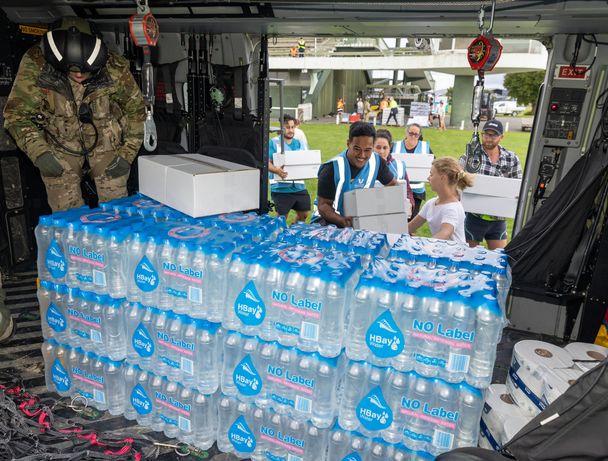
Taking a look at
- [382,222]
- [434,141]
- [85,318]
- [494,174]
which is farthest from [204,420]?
[434,141]

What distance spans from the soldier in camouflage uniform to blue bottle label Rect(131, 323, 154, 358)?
2.49 meters

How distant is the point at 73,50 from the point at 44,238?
6.50 feet

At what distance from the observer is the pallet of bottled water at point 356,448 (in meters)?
2.70

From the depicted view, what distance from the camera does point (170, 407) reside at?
3195mm

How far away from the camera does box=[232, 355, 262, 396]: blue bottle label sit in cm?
281

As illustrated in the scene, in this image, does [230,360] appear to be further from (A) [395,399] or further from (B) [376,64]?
(B) [376,64]

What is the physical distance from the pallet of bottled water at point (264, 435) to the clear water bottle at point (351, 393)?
Result: 0.70ft

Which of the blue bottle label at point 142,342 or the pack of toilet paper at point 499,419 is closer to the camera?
the pack of toilet paper at point 499,419

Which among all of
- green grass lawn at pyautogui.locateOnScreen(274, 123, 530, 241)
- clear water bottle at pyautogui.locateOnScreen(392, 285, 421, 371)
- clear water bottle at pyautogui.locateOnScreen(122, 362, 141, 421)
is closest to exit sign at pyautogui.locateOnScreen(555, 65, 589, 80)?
clear water bottle at pyautogui.locateOnScreen(392, 285, 421, 371)

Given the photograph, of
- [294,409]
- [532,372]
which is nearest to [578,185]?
[532,372]

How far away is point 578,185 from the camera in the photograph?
4.55 metres

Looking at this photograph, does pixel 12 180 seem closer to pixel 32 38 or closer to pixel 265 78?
pixel 32 38

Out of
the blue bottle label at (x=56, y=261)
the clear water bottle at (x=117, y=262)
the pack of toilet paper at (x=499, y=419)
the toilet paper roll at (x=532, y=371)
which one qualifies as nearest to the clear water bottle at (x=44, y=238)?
the blue bottle label at (x=56, y=261)

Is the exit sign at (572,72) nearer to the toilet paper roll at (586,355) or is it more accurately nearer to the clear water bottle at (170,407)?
the toilet paper roll at (586,355)
